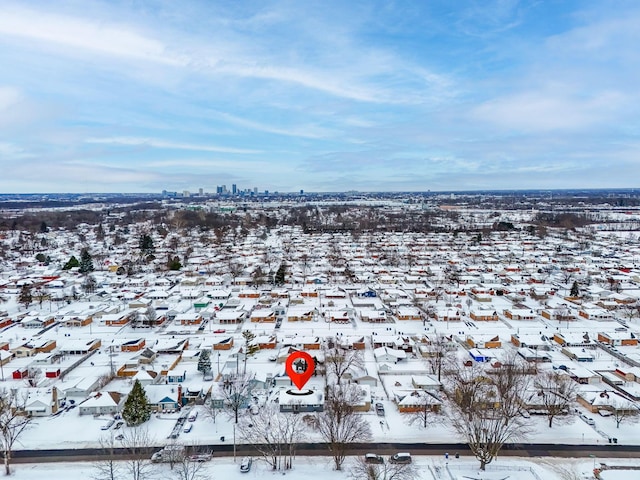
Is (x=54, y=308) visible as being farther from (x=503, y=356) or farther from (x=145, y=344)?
(x=503, y=356)

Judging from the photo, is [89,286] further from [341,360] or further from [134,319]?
[341,360]

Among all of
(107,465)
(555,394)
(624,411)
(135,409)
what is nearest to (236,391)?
(135,409)

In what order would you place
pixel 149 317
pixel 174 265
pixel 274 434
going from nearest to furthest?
pixel 274 434, pixel 149 317, pixel 174 265

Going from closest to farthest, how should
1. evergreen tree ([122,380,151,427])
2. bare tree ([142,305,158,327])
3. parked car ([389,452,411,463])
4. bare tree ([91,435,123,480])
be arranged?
bare tree ([91,435,123,480]), parked car ([389,452,411,463]), evergreen tree ([122,380,151,427]), bare tree ([142,305,158,327])

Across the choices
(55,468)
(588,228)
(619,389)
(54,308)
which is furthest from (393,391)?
(588,228)

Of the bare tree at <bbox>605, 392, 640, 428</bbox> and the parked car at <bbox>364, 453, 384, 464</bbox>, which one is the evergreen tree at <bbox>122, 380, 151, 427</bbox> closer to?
the parked car at <bbox>364, 453, 384, 464</bbox>

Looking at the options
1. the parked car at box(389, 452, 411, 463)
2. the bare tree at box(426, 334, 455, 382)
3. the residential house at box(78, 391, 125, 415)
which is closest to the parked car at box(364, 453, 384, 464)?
the parked car at box(389, 452, 411, 463)

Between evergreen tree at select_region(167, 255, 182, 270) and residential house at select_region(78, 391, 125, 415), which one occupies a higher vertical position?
evergreen tree at select_region(167, 255, 182, 270)
